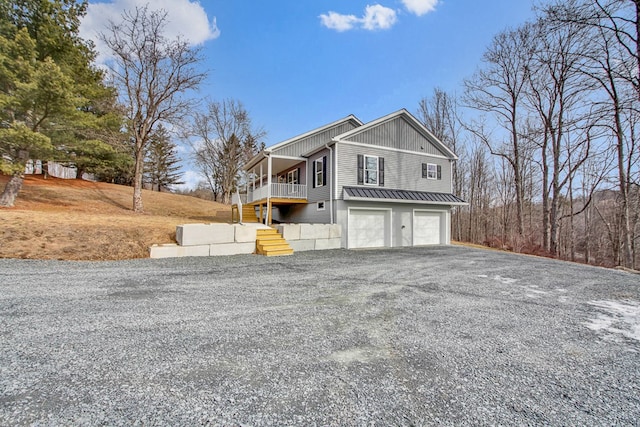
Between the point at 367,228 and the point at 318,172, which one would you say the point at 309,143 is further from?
the point at 367,228

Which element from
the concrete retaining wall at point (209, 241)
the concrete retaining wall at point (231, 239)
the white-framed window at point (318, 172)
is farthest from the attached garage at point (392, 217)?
the concrete retaining wall at point (209, 241)

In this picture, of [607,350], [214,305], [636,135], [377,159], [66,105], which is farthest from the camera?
[636,135]

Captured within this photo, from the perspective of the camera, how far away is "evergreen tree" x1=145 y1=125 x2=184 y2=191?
31.5 meters

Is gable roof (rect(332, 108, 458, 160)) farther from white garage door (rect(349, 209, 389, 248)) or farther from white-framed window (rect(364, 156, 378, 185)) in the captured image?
white garage door (rect(349, 209, 389, 248))

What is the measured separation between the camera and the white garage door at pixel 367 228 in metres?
11.9

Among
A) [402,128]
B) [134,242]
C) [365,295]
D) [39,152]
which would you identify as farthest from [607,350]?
[39,152]

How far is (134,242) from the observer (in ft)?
26.1

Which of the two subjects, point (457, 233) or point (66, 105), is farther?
point (457, 233)

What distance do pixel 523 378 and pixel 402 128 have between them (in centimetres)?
1287

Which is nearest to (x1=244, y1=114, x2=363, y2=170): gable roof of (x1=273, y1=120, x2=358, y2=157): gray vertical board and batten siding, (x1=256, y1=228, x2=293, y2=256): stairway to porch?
(x1=273, y1=120, x2=358, y2=157): gray vertical board and batten siding

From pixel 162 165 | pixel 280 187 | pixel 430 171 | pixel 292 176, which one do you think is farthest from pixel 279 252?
pixel 162 165

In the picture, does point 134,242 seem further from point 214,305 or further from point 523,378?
point 523,378

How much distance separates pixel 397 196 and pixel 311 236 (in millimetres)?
4574

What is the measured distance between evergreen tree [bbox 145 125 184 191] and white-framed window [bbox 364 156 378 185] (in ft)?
91.6
